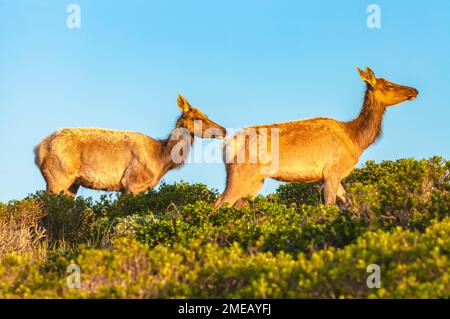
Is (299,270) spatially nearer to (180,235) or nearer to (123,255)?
(123,255)

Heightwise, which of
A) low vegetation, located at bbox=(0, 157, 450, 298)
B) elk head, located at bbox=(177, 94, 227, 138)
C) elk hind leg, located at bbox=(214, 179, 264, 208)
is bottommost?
low vegetation, located at bbox=(0, 157, 450, 298)

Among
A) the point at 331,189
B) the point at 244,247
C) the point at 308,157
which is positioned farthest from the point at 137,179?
the point at 244,247

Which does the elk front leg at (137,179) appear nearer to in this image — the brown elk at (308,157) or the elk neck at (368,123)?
the brown elk at (308,157)

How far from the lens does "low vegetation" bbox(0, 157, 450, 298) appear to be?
7176 mm

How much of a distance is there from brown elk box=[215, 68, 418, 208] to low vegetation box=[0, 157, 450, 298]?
2.44 feet

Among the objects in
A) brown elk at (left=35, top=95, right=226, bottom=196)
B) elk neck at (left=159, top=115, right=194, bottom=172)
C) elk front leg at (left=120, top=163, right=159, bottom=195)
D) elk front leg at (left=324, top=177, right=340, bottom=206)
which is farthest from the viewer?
elk neck at (left=159, top=115, right=194, bottom=172)

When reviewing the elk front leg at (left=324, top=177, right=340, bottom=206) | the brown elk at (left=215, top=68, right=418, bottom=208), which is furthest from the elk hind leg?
the elk front leg at (left=324, top=177, right=340, bottom=206)

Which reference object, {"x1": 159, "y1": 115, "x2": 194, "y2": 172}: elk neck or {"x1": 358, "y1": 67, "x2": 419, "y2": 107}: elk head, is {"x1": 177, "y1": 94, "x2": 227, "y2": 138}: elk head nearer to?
{"x1": 159, "y1": 115, "x2": 194, "y2": 172}: elk neck

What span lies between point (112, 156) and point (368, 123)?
6.39 meters

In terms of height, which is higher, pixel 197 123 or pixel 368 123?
pixel 197 123

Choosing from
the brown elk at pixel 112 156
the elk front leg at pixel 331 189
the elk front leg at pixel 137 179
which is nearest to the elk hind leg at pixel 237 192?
the elk front leg at pixel 331 189

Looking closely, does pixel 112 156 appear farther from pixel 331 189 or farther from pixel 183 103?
pixel 331 189

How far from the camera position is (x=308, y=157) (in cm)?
1486
